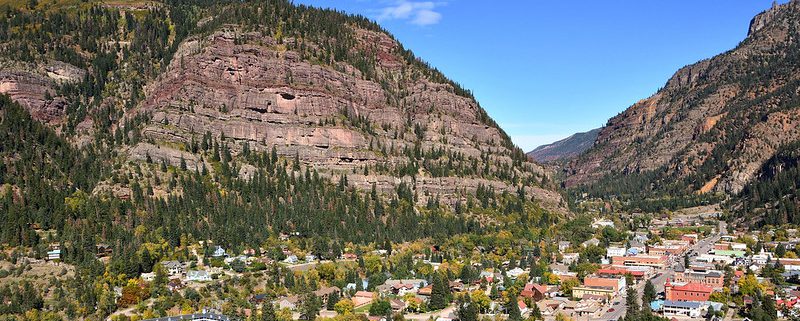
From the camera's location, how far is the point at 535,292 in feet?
389

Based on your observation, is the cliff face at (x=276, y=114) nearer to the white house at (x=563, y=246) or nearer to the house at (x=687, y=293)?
the white house at (x=563, y=246)

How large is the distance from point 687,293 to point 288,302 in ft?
187

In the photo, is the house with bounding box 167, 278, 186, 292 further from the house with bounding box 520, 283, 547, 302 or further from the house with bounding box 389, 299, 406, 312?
the house with bounding box 520, 283, 547, 302

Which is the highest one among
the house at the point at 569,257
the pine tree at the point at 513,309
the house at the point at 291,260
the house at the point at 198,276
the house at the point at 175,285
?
the house at the point at 291,260

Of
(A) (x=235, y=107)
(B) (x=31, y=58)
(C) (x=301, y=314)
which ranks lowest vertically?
(C) (x=301, y=314)

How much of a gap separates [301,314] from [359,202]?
68.0 metres

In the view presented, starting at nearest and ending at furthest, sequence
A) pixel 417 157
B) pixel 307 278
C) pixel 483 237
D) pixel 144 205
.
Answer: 1. pixel 307 278
2. pixel 144 205
3. pixel 483 237
4. pixel 417 157

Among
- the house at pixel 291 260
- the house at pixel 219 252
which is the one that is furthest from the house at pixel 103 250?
the house at pixel 291 260

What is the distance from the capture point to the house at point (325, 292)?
4493 inches

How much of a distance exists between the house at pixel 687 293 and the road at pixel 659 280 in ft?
17.0

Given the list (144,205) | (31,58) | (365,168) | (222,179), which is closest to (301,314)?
(144,205)

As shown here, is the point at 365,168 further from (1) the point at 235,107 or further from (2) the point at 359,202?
(1) the point at 235,107

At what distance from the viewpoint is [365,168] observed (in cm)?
18300

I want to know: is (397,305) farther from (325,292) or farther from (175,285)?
(175,285)
